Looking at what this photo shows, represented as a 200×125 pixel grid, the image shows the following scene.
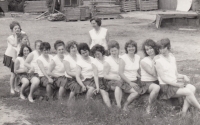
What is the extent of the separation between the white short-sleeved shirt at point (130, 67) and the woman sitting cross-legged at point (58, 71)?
3.73 feet

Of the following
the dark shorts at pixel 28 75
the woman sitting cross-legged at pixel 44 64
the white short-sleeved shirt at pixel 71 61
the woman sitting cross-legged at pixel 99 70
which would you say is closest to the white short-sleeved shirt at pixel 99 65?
the woman sitting cross-legged at pixel 99 70

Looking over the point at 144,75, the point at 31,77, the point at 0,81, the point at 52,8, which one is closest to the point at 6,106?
the point at 31,77

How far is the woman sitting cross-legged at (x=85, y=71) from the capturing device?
583 centimetres

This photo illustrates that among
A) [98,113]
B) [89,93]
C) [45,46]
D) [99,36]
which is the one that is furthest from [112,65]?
[99,36]

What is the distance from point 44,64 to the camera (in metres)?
6.31

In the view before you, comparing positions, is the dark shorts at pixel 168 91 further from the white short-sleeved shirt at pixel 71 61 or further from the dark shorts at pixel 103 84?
the white short-sleeved shirt at pixel 71 61

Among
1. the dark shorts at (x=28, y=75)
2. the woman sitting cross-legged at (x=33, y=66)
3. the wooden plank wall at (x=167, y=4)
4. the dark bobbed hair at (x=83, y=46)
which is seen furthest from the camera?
the wooden plank wall at (x=167, y=4)

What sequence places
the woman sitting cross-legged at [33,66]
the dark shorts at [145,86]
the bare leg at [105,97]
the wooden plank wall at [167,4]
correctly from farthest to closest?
the wooden plank wall at [167,4]
the woman sitting cross-legged at [33,66]
the bare leg at [105,97]
the dark shorts at [145,86]

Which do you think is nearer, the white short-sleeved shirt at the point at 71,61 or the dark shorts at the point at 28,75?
the white short-sleeved shirt at the point at 71,61

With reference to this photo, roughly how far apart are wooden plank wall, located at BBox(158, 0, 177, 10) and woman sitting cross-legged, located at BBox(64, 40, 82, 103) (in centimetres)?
2114

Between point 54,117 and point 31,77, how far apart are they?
1319 mm

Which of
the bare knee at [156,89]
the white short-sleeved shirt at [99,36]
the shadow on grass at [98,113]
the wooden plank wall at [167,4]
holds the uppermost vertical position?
the wooden plank wall at [167,4]

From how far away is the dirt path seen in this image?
520 centimetres

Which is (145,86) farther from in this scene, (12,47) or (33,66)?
(12,47)
